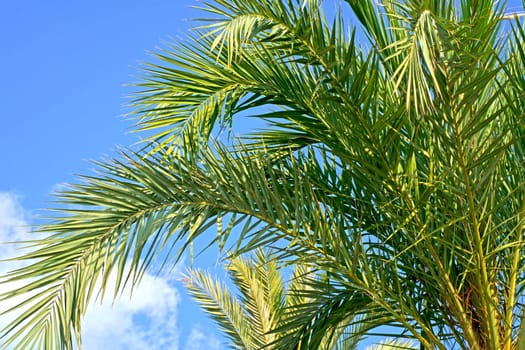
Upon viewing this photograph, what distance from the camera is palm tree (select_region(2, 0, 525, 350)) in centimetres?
399

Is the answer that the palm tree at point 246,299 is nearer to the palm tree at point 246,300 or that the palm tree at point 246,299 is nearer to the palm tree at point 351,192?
the palm tree at point 246,300

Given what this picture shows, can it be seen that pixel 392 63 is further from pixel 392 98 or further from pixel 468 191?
pixel 468 191

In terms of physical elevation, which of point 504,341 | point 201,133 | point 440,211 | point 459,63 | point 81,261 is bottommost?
point 504,341

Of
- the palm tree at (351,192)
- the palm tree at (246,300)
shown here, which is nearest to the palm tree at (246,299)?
the palm tree at (246,300)

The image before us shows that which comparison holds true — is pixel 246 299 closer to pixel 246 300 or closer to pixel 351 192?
pixel 246 300

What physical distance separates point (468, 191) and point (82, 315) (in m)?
1.95

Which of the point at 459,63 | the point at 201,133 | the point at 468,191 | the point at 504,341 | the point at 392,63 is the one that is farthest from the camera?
the point at 201,133

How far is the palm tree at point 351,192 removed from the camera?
13.1 ft

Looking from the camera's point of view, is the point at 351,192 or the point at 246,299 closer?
the point at 351,192

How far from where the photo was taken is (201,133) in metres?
5.07

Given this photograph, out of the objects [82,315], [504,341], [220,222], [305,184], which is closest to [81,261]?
[82,315]

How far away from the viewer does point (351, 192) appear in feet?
15.5

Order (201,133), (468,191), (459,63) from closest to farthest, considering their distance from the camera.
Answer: (459,63)
(468,191)
(201,133)

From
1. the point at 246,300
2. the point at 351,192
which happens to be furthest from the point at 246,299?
the point at 351,192
